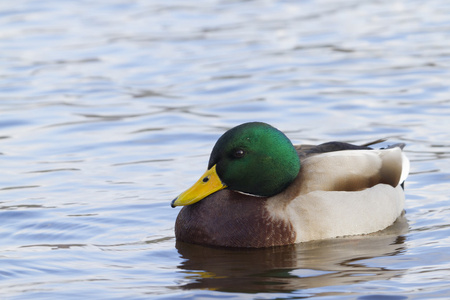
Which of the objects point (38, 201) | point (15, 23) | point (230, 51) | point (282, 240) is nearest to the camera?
point (282, 240)

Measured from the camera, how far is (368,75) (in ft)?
42.0

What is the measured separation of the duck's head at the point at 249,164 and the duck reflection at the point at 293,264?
446 mm

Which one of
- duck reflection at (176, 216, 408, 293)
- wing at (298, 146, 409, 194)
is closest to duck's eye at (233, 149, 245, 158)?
wing at (298, 146, 409, 194)

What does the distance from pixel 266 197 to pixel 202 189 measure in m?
0.49

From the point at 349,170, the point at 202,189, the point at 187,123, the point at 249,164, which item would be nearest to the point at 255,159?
the point at 249,164

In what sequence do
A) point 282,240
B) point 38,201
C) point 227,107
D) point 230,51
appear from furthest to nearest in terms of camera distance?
point 230,51 < point 227,107 < point 38,201 < point 282,240

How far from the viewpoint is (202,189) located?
7.23 m

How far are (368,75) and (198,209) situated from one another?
6.04 metres

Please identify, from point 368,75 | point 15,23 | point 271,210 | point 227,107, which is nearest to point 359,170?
point 271,210

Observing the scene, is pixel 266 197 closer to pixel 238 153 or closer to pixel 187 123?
pixel 238 153

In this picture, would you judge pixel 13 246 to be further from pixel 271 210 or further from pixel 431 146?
pixel 431 146

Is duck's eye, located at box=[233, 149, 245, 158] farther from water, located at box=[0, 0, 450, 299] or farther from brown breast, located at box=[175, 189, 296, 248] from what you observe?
water, located at box=[0, 0, 450, 299]

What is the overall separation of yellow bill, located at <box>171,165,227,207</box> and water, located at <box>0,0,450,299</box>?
352 millimetres

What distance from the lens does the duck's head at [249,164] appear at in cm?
718
